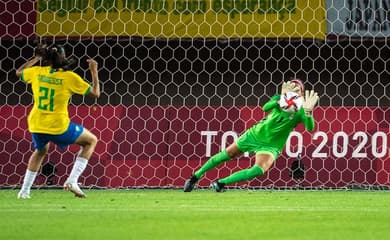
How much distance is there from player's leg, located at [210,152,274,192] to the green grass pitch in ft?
0.50

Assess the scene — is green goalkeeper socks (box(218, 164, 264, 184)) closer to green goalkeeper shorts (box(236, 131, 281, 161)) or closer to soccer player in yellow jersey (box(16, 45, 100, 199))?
green goalkeeper shorts (box(236, 131, 281, 161))

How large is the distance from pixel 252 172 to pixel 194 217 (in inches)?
107

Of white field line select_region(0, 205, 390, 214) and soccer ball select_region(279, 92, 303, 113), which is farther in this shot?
soccer ball select_region(279, 92, 303, 113)

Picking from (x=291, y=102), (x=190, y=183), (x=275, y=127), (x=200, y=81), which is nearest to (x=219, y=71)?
(x=200, y=81)

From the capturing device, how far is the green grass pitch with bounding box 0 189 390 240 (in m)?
5.41

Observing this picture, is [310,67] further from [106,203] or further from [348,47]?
[106,203]

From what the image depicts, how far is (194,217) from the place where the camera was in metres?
6.52

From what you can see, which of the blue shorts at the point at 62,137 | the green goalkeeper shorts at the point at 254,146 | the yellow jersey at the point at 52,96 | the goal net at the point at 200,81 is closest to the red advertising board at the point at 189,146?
the goal net at the point at 200,81

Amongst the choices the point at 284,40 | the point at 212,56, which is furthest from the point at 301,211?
the point at 212,56

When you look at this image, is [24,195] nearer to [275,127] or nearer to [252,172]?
[252,172]

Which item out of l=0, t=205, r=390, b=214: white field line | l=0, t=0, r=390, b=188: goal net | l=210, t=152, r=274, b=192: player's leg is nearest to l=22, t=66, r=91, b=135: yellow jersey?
l=0, t=205, r=390, b=214: white field line

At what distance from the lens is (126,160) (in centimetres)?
1162

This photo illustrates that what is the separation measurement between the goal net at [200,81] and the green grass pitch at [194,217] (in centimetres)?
213

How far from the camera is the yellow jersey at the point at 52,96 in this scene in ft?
28.9
